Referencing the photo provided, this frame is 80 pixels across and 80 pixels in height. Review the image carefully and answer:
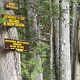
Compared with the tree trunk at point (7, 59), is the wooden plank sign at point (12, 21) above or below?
above

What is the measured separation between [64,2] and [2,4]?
5.48 metres

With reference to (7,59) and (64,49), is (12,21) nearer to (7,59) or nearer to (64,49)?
(7,59)

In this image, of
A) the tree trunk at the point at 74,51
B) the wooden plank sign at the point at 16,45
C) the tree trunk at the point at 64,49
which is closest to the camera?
the wooden plank sign at the point at 16,45

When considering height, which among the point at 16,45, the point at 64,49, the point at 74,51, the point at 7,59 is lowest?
the point at 74,51

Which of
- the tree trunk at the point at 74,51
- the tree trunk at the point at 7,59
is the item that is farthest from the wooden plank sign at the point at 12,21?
the tree trunk at the point at 74,51

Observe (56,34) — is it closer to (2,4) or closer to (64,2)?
(64,2)

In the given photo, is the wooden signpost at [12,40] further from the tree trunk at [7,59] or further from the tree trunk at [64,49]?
the tree trunk at [64,49]

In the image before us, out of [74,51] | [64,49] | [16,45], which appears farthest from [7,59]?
[74,51]

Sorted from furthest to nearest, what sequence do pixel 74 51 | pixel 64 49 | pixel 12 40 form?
pixel 74 51
pixel 64 49
pixel 12 40

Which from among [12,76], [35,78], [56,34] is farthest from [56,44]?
[12,76]

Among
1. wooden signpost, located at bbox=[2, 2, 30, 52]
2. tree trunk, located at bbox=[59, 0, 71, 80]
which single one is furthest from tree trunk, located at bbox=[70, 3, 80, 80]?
wooden signpost, located at bbox=[2, 2, 30, 52]

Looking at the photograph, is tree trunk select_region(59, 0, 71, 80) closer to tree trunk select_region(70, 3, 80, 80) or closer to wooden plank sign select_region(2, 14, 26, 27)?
tree trunk select_region(70, 3, 80, 80)

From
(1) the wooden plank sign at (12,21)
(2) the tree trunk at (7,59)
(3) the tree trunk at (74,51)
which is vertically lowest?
(3) the tree trunk at (74,51)

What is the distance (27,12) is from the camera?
393 inches
